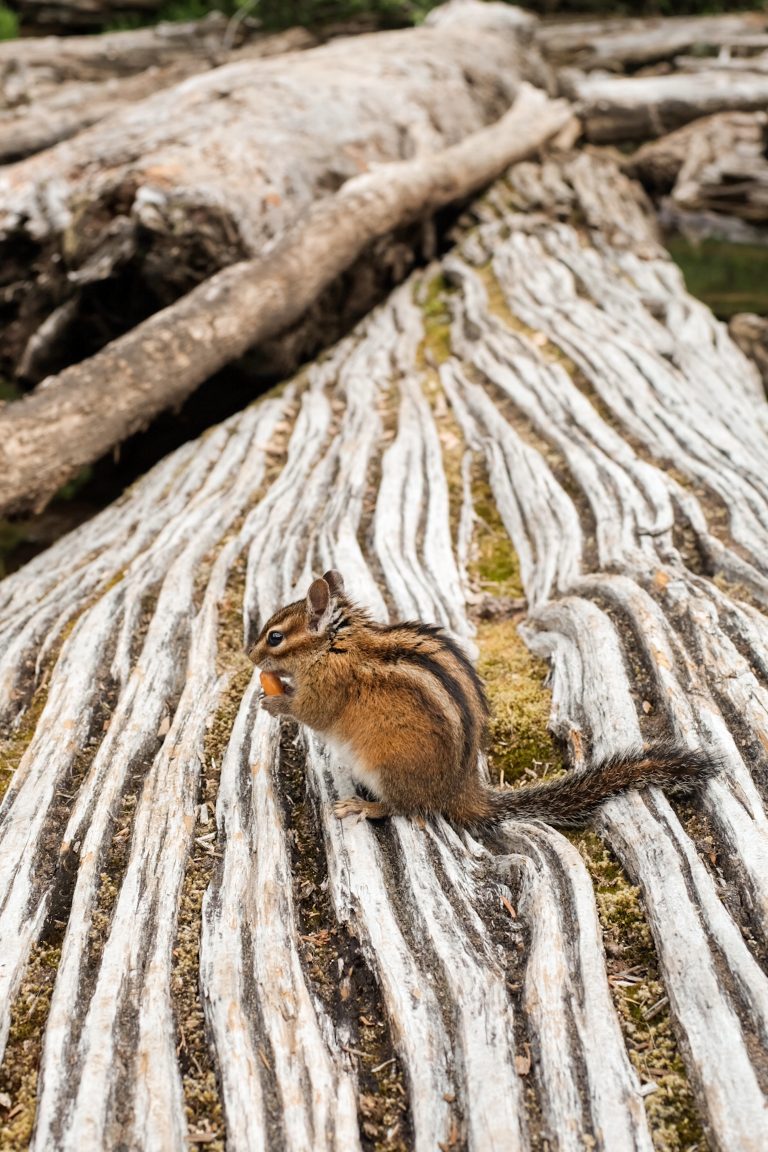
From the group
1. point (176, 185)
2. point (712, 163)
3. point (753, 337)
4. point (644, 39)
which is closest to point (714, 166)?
point (712, 163)

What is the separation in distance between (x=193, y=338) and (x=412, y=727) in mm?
3762

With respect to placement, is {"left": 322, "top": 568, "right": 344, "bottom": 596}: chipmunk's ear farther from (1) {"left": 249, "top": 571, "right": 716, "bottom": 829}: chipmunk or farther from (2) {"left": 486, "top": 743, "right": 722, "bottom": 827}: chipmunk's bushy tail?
(2) {"left": 486, "top": 743, "right": 722, "bottom": 827}: chipmunk's bushy tail

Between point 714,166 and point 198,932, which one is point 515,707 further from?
point 714,166

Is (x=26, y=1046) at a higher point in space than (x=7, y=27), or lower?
lower

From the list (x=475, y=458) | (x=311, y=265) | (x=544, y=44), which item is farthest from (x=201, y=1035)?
(x=544, y=44)

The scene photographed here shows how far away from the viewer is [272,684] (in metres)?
3.13

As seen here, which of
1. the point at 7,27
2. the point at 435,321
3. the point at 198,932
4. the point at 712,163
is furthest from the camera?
the point at 7,27

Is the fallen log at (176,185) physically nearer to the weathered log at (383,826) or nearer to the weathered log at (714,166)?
the weathered log at (383,826)

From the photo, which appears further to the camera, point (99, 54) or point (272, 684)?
point (99, 54)

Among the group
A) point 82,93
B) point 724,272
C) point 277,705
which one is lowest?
point 277,705

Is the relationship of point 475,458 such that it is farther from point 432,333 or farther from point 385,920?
point 385,920

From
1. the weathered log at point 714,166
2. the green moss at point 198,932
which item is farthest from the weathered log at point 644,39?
the green moss at point 198,932

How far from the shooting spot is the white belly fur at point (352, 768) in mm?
2953

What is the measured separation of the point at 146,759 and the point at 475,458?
9.34 ft
